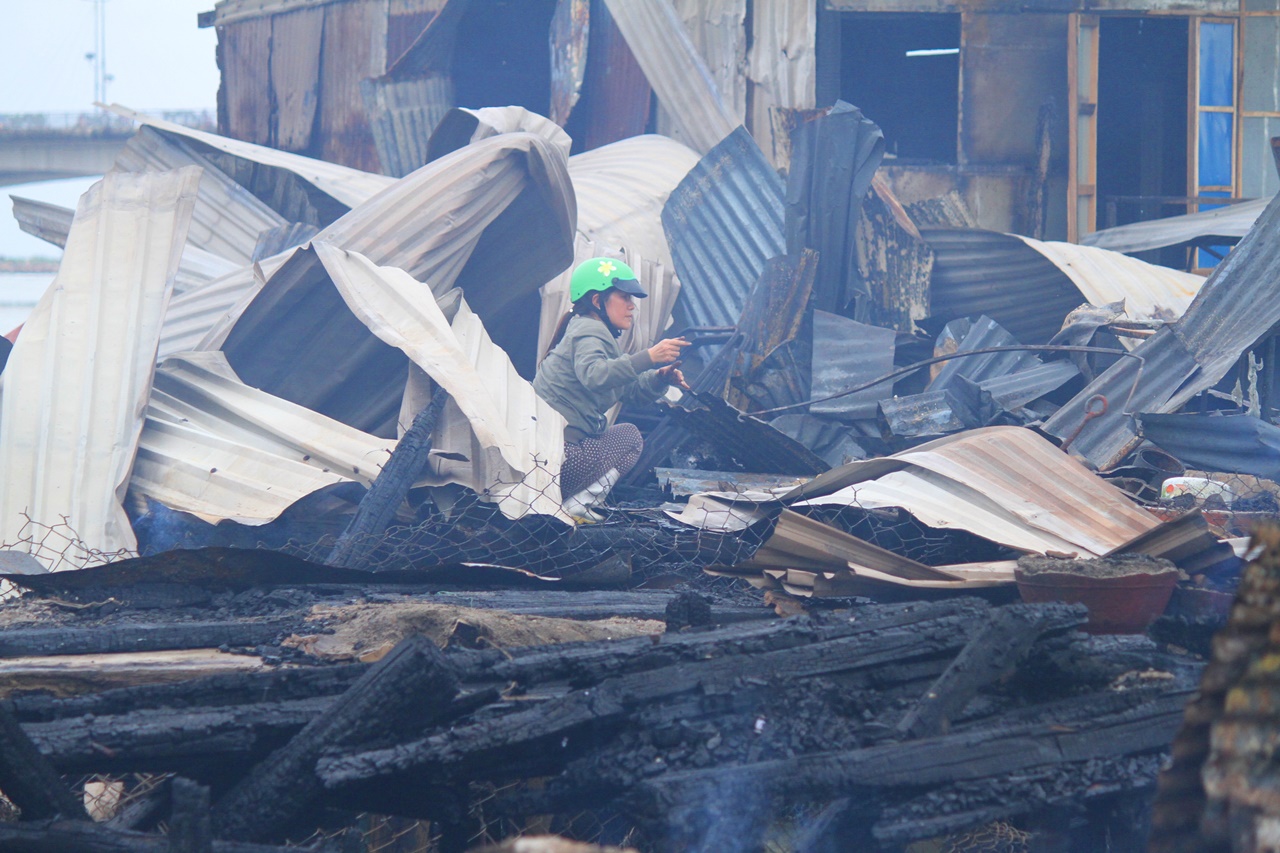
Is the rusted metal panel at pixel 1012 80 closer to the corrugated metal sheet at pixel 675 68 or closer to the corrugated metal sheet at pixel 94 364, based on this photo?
the corrugated metal sheet at pixel 675 68

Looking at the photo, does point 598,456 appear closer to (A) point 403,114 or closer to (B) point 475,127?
(B) point 475,127

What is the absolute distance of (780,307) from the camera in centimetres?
667

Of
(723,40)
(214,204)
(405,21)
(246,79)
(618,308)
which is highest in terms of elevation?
(405,21)

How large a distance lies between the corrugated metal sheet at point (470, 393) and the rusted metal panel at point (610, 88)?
4965 millimetres

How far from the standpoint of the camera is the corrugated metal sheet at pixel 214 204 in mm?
8484

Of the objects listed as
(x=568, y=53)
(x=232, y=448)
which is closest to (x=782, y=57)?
(x=568, y=53)

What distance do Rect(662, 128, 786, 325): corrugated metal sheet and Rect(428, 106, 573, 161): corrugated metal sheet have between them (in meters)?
1.18

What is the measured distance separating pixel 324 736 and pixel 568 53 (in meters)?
9.20

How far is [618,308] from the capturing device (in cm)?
592

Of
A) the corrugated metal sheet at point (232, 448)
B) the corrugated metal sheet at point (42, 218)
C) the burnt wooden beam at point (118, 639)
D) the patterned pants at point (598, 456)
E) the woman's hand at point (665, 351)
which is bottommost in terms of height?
the patterned pants at point (598, 456)

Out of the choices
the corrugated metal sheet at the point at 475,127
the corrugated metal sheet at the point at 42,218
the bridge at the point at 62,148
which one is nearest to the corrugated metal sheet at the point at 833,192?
the corrugated metal sheet at the point at 475,127

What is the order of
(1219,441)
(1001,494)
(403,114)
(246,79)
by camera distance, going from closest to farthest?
(1001,494) < (1219,441) < (403,114) < (246,79)

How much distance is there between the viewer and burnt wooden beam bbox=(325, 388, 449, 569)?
4266 millimetres

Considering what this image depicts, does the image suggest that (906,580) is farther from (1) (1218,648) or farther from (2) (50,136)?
(2) (50,136)
